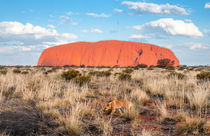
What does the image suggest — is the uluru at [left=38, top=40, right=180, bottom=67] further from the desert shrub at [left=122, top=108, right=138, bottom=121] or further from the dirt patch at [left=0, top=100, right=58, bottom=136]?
the dirt patch at [left=0, top=100, right=58, bottom=136]

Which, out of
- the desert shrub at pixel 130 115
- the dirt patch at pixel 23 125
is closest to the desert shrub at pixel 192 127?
the desert shrub at pixel 130 115

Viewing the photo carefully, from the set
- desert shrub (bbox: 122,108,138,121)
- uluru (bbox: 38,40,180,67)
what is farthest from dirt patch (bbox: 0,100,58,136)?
uluru (bbox: 38,40,180,67)

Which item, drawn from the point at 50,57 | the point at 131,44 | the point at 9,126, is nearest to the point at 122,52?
the point at 131,44

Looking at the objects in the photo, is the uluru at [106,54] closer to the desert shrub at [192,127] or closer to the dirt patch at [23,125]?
the desert shrub at [192,127]

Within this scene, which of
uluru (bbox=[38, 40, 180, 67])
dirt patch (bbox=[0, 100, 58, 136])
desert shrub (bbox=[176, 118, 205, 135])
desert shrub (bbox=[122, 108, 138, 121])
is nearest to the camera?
dirt patch (bbox=[0, 100, 58, 136])

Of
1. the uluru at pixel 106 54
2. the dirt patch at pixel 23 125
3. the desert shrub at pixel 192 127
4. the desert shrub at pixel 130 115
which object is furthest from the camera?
the uluru at pixel 106 54

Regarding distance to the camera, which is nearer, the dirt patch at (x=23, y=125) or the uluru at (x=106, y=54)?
the dirt patch at (x=23, y=125)

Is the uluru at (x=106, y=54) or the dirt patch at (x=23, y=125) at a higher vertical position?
the uluru at (x=106, y=54)

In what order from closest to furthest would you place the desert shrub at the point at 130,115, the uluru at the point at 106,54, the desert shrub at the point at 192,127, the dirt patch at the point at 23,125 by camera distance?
the dirt patch at the point at 23,125 → the desert shrub at the point at 192,127 → the desert shrub at the point at 130,115 → the uluru at the point at 106,54

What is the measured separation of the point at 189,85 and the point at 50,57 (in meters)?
119

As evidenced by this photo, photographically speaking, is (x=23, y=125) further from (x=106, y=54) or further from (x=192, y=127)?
(x=106, y=54)

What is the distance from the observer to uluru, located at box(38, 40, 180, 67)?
10356 centimetres

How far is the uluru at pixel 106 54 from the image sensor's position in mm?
103562

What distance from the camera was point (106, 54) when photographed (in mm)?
106000
